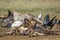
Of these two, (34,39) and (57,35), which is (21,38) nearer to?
(34,39)

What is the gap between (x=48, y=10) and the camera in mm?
20344

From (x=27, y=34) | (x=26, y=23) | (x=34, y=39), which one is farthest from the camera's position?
(x=26, y=23)

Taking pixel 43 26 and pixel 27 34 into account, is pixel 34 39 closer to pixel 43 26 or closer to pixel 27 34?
pixel 27 34

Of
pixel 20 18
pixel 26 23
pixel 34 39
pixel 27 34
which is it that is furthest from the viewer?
pixel 20 18

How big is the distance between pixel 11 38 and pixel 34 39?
834mm

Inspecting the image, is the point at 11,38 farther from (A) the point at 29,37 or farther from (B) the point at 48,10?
(B) the point at 48,10

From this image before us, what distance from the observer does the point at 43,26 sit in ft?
35.6

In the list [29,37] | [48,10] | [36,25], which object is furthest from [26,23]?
[48,10]

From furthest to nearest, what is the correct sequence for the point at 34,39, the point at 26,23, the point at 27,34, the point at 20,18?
the point at 20,18, the point at 26,23, the point at 27,34, the point at 34,39

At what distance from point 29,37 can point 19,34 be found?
62 cm

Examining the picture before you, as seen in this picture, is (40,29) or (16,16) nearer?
(40,29)

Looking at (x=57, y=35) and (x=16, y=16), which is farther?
(x=16, y=16)

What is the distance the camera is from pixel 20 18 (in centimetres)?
1190

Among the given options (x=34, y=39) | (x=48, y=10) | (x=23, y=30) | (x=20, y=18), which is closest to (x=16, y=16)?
(x=20, y=18)
